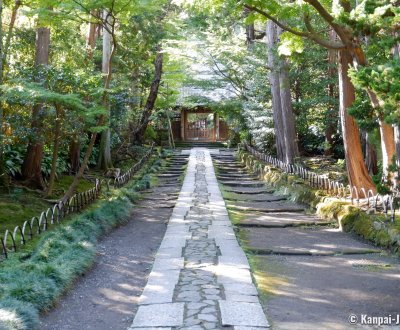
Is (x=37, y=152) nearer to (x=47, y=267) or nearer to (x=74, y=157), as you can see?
(x=74, y=157)

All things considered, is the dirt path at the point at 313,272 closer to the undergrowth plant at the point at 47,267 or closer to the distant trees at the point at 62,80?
the undergrowth plant at the point at 47,267

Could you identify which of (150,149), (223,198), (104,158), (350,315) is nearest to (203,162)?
(150,149)

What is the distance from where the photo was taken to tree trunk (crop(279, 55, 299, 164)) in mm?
15914

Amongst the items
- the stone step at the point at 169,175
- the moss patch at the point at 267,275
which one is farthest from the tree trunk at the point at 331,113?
the moss patch at the point at 267,275

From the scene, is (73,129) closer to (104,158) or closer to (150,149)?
(104,158)

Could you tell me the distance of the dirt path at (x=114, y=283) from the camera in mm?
4859

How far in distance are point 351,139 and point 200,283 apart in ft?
20.1

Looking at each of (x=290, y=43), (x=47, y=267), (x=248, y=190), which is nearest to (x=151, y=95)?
(x=248, y=190)

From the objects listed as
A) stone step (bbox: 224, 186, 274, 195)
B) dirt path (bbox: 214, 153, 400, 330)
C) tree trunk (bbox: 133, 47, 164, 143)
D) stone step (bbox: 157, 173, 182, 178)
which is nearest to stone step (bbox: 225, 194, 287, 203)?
stone step (bbox: 224, 186, 274, 195)

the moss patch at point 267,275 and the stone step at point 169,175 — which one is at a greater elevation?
the stone step at point 169,175

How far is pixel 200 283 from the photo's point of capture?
5.83 m

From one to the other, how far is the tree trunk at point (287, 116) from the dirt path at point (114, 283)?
291 inches

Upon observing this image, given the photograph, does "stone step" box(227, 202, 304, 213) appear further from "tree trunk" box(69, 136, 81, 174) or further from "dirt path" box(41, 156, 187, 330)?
"tree trunk" box(69, 136, 81, 174)

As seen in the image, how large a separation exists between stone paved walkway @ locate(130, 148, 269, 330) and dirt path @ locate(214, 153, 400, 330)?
0.86 feet
